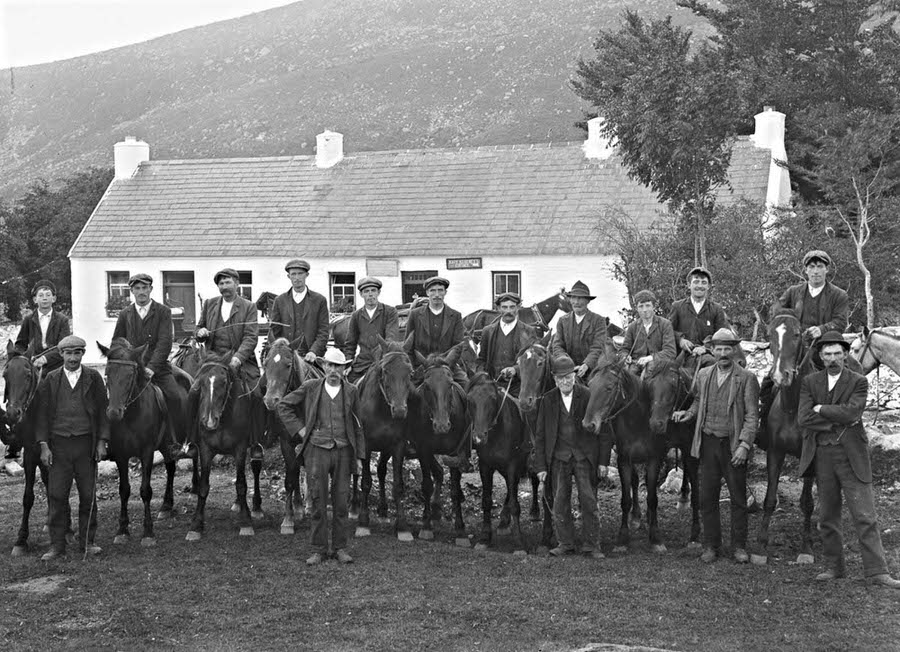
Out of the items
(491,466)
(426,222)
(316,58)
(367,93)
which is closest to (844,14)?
(426,222)

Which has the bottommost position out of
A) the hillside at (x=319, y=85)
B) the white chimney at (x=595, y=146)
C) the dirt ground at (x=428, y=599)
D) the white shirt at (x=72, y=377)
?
the dirt ground at (x=428, y=599)

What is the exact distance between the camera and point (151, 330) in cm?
1258

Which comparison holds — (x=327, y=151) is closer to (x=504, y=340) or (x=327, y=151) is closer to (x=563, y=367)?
(x=504, y=340)

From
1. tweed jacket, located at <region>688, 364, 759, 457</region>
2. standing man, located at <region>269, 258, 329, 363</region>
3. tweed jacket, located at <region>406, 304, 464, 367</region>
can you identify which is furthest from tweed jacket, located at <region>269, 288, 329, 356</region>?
tweed jacket, located at <region>688, 364, 759, 457</region>

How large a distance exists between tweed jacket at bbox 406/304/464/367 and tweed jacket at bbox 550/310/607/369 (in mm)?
1129

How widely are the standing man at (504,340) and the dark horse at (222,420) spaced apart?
2.69 m

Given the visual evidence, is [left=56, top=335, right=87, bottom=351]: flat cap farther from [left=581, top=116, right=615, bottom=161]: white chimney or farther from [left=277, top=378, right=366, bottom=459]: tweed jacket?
[left=581, top=116, right=615, bottom=161]: white chimney

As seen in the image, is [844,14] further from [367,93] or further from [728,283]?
[367,93]

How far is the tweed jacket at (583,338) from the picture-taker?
1230 centimetres

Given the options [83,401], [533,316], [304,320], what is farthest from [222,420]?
[533,316]

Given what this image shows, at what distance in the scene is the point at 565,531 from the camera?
11227mm

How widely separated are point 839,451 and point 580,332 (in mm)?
3385

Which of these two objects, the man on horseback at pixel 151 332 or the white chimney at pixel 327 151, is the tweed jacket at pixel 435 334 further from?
the white chimney at pixel 327 151

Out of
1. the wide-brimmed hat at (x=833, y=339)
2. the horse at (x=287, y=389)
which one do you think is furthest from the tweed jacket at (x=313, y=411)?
the wide-brimmed hat at (x=833, y=339)
